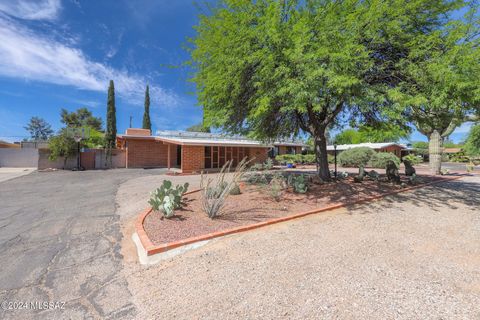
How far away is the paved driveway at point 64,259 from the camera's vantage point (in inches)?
108

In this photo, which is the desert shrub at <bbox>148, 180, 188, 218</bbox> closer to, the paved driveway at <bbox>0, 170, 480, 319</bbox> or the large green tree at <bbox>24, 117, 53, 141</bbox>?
the paved driveway at <bbox>0, 170, 480, 319</bbox>

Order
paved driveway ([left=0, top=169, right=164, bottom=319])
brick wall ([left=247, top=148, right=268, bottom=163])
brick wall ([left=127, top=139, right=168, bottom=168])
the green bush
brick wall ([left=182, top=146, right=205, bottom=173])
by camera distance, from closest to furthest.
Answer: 1. paved driveway ([left=0, top=169, right=164, bottom=319])
2. brick wall ([left=182, top=146, right=205, bottom=173])
3. brick wall ([left=127, top=139, right=168, bottom=168])
4. brick wall ([left=247, top=148, right=268, bottom=163])
5. the green bush

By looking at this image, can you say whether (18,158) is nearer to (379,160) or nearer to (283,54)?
(283,54)

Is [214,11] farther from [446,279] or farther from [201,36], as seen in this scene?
[446,279]

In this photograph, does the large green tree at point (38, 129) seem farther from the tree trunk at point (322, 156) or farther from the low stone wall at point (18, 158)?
the tree trunk at point (322, 156)

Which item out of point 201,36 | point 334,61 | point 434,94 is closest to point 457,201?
point 434,94

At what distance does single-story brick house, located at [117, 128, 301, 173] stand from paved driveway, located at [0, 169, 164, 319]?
9.64m

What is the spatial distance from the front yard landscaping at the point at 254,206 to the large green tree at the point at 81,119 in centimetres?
4438

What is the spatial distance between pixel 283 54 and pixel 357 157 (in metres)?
21.2

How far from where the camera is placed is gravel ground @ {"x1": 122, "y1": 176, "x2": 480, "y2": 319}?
8.21 ft

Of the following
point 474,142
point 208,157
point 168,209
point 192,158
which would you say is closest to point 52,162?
point 192,158

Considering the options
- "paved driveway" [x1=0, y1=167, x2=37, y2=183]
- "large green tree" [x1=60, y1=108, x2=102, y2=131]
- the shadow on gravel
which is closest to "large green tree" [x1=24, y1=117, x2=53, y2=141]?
"large green tree" [x1=60, y1=108, x2=102, y2=131]

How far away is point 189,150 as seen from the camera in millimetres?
16828

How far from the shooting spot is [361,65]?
592 centimetres
